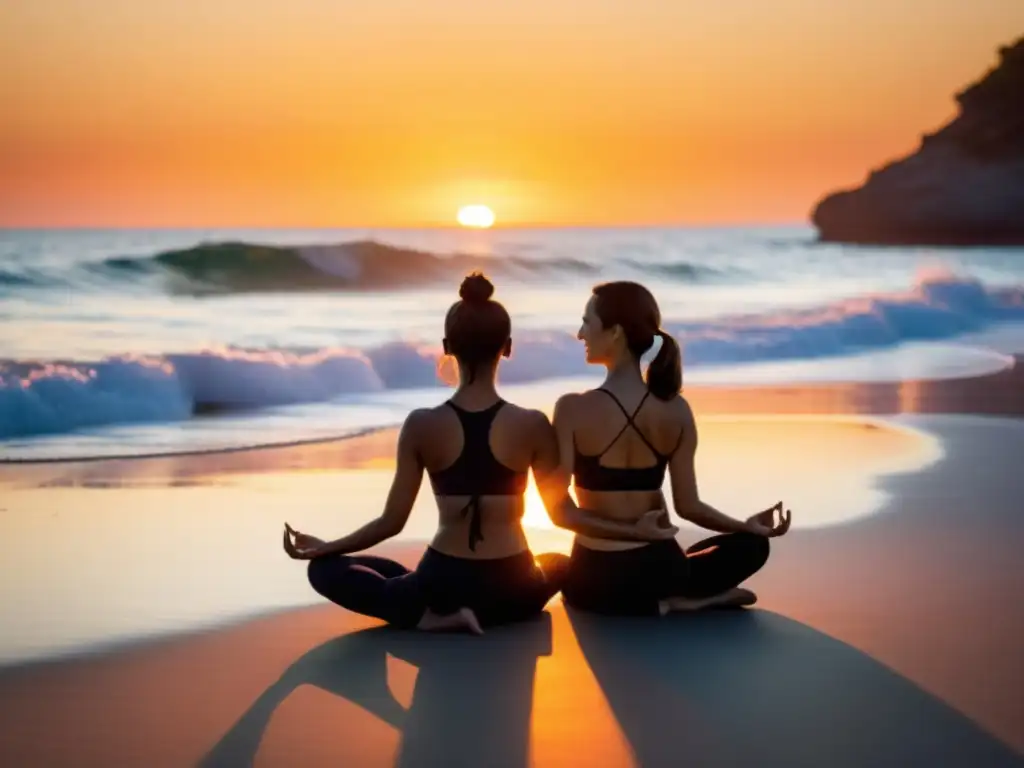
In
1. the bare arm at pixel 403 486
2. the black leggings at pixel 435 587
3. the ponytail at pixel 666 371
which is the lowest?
the black leggings at pixel 435 587

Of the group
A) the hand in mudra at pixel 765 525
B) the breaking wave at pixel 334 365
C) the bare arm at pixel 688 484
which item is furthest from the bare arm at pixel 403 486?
the breaking wave at pixel 334 365

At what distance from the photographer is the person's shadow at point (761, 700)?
368 cm

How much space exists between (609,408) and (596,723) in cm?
125

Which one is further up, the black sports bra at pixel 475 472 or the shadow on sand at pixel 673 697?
the black sports bra at pixel 475 472

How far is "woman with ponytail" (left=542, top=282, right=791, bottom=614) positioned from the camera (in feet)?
15.5

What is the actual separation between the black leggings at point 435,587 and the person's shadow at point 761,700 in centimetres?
28

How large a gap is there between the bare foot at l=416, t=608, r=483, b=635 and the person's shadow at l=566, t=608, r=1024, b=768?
1.25 feet

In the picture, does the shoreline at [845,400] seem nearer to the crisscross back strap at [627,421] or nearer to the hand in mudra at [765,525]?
the crisscross back strap at [627,421]

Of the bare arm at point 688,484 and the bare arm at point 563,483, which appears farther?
the bare arm at point 688,484

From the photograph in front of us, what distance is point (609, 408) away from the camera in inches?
189

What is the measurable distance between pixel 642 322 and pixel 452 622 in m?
1.23

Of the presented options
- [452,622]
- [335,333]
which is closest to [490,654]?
[452,622]

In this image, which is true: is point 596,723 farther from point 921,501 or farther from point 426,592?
point 921,501

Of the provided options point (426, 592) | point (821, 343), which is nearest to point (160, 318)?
point (821, 343)
